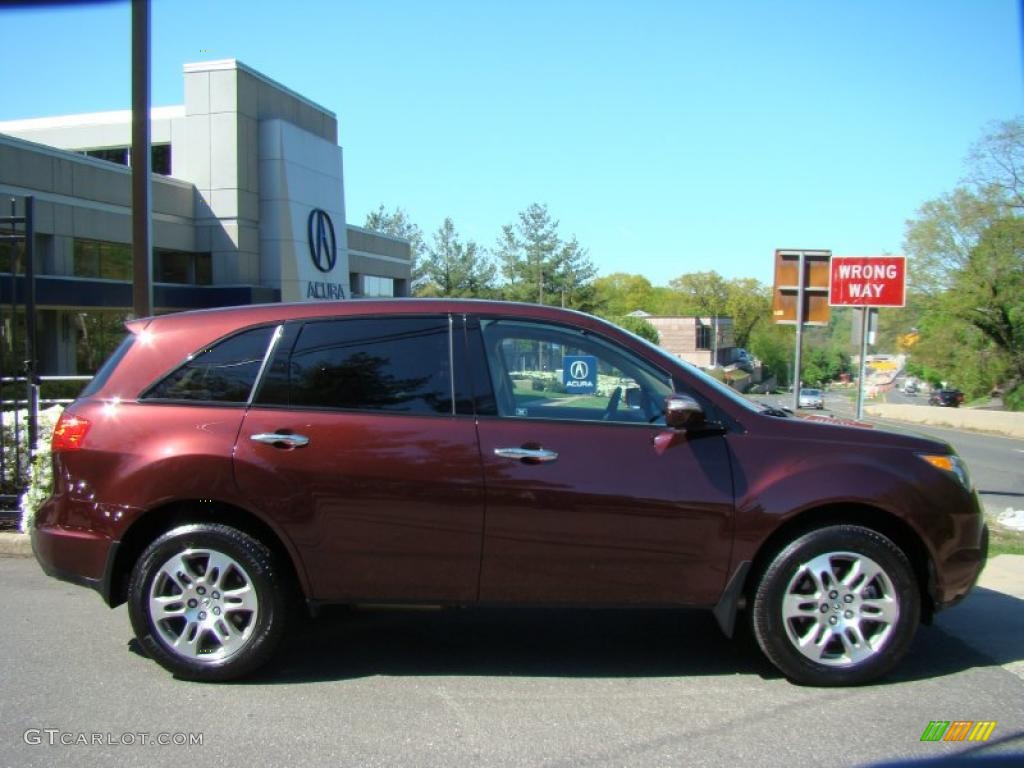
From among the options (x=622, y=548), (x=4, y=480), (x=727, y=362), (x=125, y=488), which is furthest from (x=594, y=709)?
(x=727, y=362)

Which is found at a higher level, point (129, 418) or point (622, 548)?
point (129, 418)

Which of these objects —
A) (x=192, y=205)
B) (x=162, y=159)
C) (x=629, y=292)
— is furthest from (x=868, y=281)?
(x=629, y=292)

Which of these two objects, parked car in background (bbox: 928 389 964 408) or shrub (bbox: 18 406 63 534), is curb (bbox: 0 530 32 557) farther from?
parked car in background (bbox: 928 389 964 408)

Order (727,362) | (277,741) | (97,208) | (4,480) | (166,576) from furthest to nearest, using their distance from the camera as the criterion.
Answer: (727,362)
(97,208)
(4,480)
(166,576)
(277,741)

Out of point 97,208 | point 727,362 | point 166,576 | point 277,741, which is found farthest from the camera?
point 727,362

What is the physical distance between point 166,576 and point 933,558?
3.74 m

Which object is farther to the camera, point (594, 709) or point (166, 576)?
point (166, 576)

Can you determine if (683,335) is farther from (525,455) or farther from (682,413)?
(525,455)

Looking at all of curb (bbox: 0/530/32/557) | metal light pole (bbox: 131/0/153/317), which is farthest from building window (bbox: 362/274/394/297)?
curb (bbox: 0/530/32/557)

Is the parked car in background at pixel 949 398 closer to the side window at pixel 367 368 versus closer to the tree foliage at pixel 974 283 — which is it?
the tree foliage at pixel 974 283

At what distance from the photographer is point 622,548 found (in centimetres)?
407

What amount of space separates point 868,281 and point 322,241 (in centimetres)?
2359

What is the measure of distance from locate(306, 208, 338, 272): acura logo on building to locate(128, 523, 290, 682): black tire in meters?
27.0

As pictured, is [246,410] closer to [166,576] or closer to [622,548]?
[166,576]
